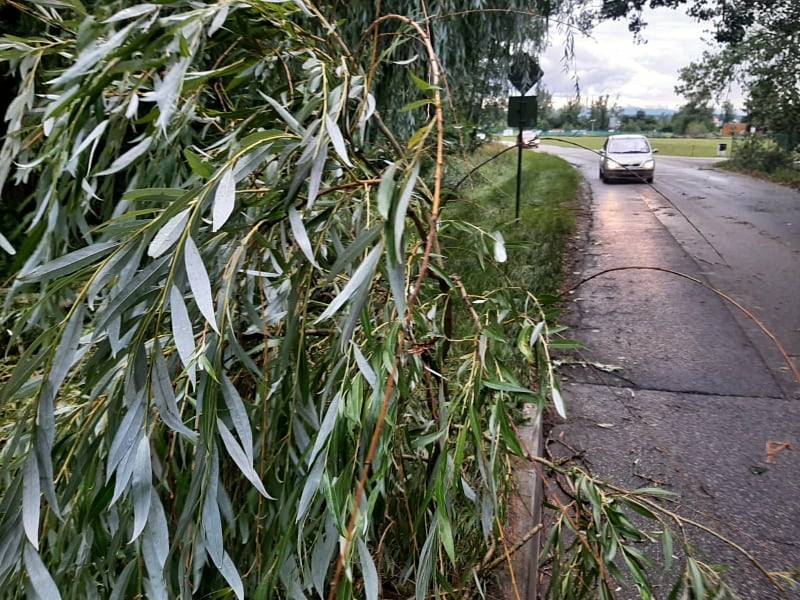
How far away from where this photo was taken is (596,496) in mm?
1836

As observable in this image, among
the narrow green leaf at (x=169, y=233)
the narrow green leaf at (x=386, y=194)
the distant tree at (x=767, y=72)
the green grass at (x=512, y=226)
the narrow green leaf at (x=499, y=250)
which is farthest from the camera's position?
the distant tree at (x=767, y=72)

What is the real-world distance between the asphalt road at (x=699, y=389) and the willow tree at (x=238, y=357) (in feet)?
2.84

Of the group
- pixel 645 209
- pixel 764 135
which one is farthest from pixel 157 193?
pixel 764 135

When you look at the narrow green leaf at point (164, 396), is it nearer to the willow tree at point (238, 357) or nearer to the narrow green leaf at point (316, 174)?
the willow tree at point (238, 357)

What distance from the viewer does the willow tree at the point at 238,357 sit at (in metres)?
1.18

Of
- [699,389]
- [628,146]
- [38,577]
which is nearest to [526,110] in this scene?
[699,389]

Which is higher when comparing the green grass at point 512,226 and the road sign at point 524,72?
the road sign at point 524,72

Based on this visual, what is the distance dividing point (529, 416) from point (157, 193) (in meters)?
2.85

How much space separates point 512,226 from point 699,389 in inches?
89.1

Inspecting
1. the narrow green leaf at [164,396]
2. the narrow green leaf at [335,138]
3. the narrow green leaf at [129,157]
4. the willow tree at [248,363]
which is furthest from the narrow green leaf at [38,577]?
the narrow green leaf at [335,138]

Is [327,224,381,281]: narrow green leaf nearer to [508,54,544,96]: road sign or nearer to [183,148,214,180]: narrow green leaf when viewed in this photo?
[183,148,214,180]: narrow green leaf

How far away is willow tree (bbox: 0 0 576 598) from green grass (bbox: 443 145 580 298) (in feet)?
0.49

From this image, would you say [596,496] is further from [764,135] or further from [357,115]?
[764,135]

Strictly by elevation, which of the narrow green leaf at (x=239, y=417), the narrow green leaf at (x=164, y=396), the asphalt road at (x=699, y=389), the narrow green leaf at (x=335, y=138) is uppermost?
the narrow green leaf at (x=335, y=138)
